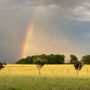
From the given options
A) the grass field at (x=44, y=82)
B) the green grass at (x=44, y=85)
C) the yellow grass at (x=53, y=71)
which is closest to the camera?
the green grass at (x=44, y=85)

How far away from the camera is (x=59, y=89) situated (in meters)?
34.2

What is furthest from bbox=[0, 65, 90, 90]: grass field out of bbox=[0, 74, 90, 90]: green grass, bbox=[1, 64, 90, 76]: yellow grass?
bbox=[1, 64, 90, 76]: yellow grass

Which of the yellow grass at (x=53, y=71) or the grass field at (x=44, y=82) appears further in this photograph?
the yellow grass at (x=53, y=71)

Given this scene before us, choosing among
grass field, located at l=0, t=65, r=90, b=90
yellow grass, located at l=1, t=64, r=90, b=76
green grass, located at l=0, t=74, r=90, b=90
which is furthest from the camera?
yellow grass, located at l=1, t=64, r=90, b=76

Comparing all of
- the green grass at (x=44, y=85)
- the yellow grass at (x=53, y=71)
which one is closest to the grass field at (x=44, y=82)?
the green grass at (x=44, y=85)

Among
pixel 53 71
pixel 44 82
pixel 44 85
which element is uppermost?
pixel 53 71

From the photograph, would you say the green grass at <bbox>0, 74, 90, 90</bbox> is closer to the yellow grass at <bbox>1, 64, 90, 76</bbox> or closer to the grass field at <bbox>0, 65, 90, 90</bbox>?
the grass field at <bbox>0, 65, 90, 90</bbox>

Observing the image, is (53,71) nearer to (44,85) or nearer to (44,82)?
(44,82)

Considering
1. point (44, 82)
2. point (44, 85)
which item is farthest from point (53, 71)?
point (44, 85)

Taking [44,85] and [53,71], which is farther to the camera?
[53,71]

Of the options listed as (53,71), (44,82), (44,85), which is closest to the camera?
(44,85)

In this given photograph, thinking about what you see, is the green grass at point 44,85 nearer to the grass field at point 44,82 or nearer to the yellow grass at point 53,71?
the grass field at point 44,82

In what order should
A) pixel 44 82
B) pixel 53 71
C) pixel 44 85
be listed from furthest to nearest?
pixel 53 71, pixel 44 82, pixel 44 85

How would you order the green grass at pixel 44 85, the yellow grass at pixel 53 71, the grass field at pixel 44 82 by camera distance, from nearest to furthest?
the green grass at pixel 44 85, the grass field at pixel 44 82, the yellow grass at pixel 53 71
